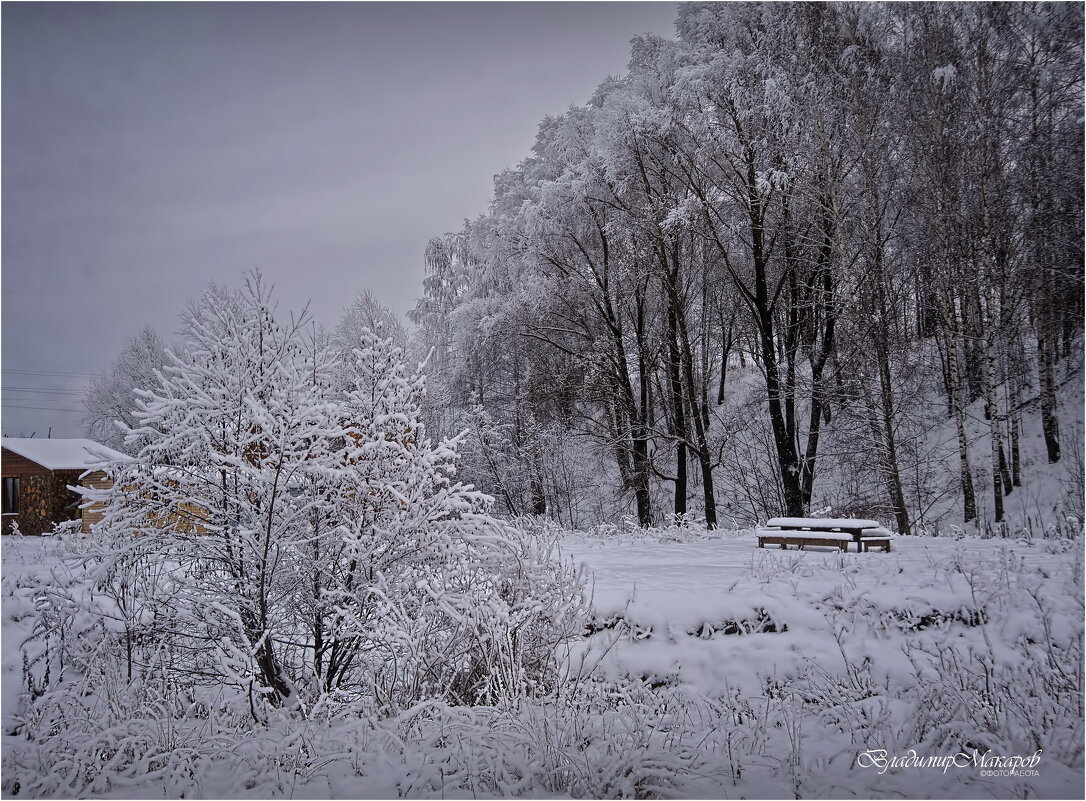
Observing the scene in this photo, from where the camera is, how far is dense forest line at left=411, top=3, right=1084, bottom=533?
10.6m

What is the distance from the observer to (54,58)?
678cm

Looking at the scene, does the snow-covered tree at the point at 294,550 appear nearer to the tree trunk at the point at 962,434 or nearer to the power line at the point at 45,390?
the tree trunk at the point at 962,434

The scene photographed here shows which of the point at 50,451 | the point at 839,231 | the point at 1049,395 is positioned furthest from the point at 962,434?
the point at 50,451

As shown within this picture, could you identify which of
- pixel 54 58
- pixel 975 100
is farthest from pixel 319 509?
pixel 975 100

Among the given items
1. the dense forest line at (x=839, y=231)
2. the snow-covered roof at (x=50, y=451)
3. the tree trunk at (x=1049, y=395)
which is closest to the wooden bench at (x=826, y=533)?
the dense forest line at (x=839, y=231)

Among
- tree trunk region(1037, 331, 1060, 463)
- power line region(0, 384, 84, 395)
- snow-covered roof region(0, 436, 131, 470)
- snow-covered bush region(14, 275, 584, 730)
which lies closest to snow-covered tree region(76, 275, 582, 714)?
snow-covered bush region(14, 275, 584, 730)

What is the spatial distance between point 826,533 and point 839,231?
645 centimetres

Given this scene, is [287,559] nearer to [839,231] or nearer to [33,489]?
[839,231]

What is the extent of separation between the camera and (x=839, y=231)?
11.8m

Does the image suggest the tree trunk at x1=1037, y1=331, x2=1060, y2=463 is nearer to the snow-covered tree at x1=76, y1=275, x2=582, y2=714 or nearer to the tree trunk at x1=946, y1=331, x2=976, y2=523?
the tree trunk at x1=946, y1=331, x2=976, y2=523

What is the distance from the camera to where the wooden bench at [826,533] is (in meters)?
8.05

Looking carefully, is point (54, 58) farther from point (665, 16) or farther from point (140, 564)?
point (665, 16)

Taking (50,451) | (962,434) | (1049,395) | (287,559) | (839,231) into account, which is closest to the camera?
(287,559)

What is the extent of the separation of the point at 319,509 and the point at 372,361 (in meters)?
1.37
